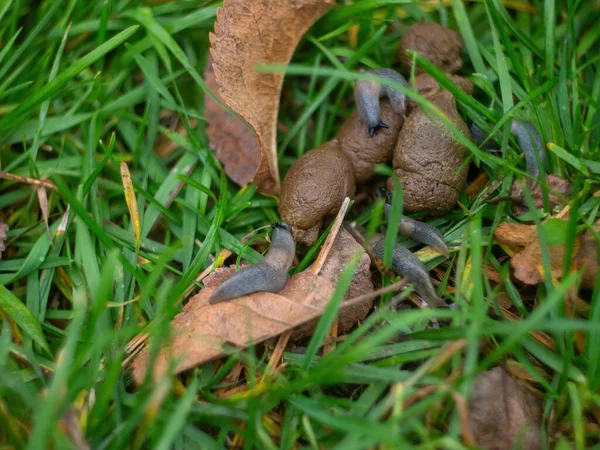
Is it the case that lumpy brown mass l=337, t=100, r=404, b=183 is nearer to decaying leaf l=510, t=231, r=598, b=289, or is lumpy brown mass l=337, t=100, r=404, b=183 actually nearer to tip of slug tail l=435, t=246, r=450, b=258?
tip of slug tail l=435, t=246, r=450, b=258

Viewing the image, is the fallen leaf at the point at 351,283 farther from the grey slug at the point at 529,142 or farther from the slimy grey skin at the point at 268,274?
the grey slug at the point at 529,142

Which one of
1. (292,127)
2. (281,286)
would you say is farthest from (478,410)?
(292,127)

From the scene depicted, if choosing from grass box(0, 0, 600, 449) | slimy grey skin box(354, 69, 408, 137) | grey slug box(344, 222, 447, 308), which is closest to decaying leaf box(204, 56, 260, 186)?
grass box(0, 0, 600, 449)

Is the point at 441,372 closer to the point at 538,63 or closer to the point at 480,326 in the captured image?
the point at 480,326

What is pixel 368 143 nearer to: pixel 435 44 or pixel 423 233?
pixel 423 233

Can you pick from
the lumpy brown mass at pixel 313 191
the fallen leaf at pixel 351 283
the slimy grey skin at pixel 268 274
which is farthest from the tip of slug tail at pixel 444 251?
the slimy grey skin at pixel 268 274
